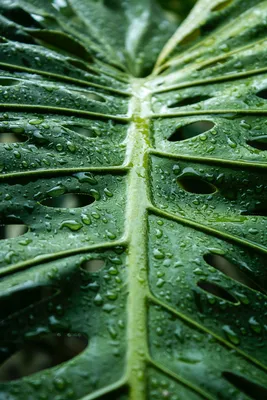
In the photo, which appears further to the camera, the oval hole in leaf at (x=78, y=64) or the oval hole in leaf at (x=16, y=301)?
the oval hole in leaf at (x=78, y=64)

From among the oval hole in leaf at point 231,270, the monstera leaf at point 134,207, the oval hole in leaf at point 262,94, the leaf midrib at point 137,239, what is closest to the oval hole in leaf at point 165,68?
the monstera leaf at point 134,207

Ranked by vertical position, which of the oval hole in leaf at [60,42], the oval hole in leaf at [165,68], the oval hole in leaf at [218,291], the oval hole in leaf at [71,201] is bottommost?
the oval hole in leaf at [218,291]

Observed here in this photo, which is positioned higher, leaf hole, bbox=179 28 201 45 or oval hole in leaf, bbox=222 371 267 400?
leaf hole, bbox=179 28 201 45

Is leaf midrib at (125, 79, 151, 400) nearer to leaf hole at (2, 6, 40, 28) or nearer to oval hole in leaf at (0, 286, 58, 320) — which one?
oval hole in leaf at (0, 286, 58, 320)

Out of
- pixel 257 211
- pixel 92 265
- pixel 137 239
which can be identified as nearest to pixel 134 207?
pixel 137 239

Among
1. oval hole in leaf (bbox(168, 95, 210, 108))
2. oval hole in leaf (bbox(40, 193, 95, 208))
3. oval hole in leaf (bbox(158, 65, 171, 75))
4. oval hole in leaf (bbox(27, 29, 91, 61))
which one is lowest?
oval hole in leaf (bbox(40, 193, 95, 208))

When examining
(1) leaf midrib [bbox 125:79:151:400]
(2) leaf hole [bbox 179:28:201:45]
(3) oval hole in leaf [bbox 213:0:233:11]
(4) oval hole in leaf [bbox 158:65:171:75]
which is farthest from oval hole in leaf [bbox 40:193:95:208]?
(3) oval hole in leaf [bbox 213:0:233:11]

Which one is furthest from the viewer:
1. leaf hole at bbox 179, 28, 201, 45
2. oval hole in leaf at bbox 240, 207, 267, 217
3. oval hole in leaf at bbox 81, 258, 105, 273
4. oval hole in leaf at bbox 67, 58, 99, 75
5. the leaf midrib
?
leaf hole at bbox 179, 28, 201, 45

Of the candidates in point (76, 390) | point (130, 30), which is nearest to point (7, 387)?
point (76, 390)

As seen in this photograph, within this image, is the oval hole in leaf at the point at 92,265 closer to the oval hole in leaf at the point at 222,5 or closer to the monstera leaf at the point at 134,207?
the monstera leaf at the point at 134,207
